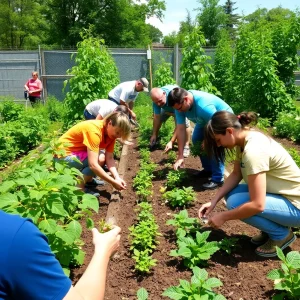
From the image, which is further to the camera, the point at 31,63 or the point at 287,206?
the point at 31,63

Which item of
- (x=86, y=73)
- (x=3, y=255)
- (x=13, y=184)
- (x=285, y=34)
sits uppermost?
(x=285, y=34)

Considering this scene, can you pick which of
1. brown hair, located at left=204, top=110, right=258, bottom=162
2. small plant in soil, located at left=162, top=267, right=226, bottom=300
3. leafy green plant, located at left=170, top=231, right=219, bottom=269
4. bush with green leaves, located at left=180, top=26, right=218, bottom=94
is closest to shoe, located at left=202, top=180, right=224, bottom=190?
brown hair, located at left=204, top=110, right=258, bottom=162

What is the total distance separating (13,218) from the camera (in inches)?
41.1

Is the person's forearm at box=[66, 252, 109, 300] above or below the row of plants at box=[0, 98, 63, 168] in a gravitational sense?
above

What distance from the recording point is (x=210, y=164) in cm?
525

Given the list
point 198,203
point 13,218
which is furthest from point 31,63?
point 13,218

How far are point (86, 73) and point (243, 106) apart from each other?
558 cm

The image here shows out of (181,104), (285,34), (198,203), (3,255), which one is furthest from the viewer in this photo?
(285,34)

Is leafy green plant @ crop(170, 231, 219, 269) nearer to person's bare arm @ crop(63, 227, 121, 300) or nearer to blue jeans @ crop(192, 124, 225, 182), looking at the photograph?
person's bare arm @ crop(63, 227, 121, 300)

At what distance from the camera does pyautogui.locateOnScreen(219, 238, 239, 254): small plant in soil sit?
3.23 meters

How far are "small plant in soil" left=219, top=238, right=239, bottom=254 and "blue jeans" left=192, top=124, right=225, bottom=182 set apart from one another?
1413 millimetres

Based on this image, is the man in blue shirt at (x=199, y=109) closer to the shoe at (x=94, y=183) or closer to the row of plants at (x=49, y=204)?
the shoe at (x=94, y=183)

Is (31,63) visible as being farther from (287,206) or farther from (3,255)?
(3,255)

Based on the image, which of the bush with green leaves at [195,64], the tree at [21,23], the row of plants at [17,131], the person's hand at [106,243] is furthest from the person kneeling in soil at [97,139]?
the tree at [21,23]
